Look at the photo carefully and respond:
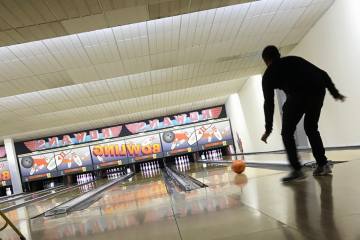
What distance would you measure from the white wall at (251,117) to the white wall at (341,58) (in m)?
3.98

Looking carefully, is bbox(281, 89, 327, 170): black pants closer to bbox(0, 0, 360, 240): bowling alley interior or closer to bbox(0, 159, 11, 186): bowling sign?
bbox(0, 0, 360, 240): bowling alley interior

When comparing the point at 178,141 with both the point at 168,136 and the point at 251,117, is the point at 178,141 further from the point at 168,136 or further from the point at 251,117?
the point at 251,117

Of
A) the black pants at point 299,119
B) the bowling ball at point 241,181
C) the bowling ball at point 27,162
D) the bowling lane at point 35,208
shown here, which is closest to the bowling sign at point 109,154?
the bowling ball at point 27,162

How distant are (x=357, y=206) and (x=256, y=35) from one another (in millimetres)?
7221

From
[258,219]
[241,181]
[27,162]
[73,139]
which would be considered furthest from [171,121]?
[258,219]

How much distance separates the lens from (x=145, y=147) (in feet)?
62.3

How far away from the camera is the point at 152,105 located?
15.7 metres

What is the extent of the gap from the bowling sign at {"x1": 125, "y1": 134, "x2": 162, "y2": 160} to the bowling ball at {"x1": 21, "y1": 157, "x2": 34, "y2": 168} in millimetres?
4555

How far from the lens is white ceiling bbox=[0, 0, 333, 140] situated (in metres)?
6.99

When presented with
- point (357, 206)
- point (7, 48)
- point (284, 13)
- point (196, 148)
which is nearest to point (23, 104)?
point (7, 48)

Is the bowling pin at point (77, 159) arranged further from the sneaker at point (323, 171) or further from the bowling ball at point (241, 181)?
the sneaker at point (323, 171)

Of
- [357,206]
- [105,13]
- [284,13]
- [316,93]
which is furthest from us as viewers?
[284,13]

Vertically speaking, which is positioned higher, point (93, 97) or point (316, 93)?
point (93, 97)

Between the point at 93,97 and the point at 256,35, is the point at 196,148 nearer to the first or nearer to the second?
the point at 93,97
